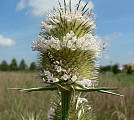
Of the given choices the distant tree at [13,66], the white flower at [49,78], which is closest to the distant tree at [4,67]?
the distant tree at [13,66]

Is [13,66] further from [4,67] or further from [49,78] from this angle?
[49,78]

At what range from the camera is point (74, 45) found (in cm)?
174

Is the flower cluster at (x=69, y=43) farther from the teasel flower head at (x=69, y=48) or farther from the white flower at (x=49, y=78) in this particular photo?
the white flower at (x=49, y=78)

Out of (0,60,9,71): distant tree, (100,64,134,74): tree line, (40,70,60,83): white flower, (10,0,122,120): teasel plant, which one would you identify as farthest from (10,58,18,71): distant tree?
(40,70,60,83): white flower

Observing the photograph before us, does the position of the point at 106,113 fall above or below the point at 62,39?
below

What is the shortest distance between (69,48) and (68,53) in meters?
0.05

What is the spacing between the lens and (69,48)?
176 cm

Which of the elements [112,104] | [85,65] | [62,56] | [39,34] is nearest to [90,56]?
[85,65]

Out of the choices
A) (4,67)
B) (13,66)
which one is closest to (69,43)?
(13,66)

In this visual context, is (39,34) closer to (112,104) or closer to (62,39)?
(62,39)

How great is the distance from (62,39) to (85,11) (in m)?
0.31

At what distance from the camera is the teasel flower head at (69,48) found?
5.60ft

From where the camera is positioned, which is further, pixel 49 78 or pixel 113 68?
pixel 113 68

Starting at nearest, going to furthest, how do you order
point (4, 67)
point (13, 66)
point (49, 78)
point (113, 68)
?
A: point (49, 78) < point (113, 68) < point (13, 66) < point (4, 67)
